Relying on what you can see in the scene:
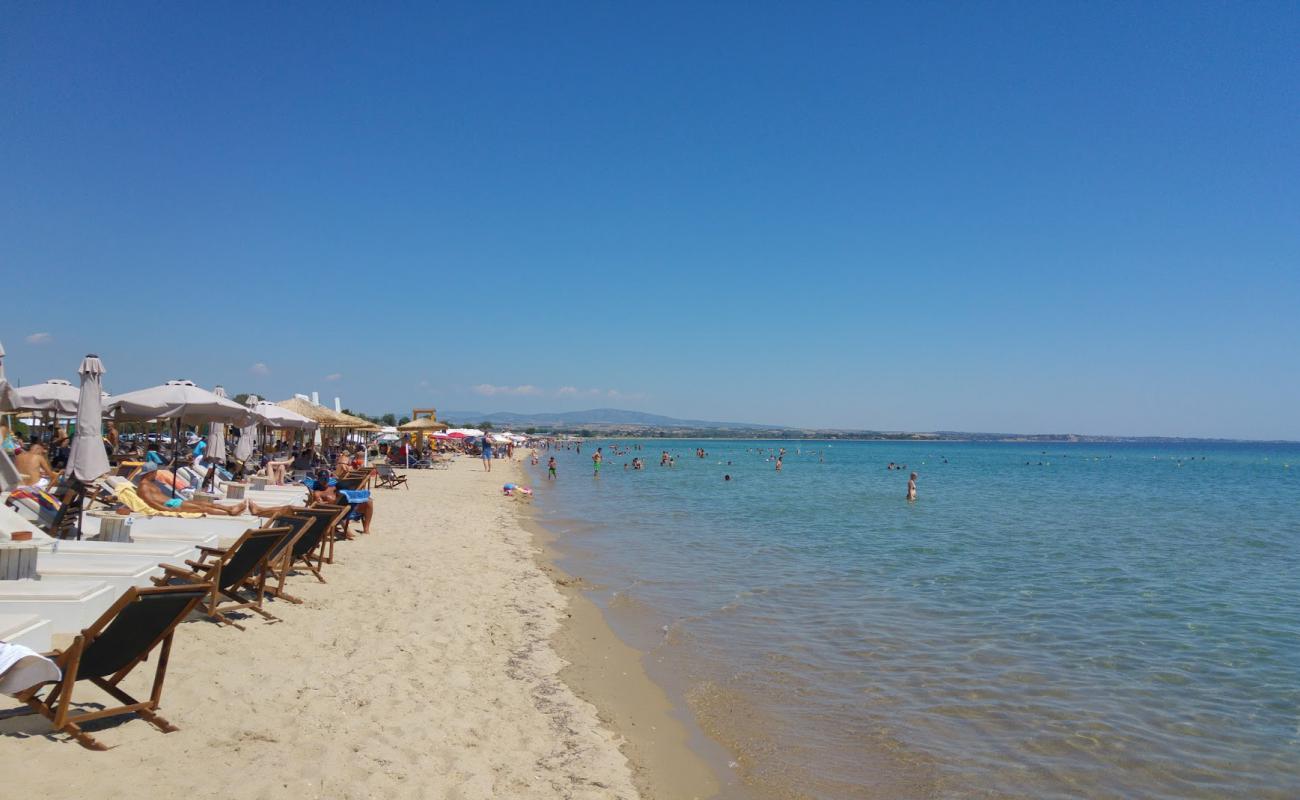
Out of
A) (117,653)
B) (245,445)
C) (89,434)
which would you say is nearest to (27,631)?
(117,653)

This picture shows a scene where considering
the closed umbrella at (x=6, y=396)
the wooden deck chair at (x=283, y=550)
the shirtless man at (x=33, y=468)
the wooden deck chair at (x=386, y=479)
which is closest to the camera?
the wooden deck chair at (x=283, y=550)

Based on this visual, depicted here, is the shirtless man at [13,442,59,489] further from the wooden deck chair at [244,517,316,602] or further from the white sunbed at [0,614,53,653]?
the white sunbed at [0,614,53,653]

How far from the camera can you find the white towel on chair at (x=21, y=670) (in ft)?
10.5

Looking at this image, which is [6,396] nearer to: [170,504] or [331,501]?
[170,504]

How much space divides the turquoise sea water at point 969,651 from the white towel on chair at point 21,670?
3.81 m

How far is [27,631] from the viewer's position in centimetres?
418

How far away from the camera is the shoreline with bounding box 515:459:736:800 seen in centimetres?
488

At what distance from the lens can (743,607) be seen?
390 inches

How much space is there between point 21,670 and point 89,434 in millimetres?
7374

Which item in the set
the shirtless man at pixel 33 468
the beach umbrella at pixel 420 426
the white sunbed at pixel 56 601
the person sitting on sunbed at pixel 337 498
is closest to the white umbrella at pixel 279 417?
the person sitting on sunbed at pixel 337 498

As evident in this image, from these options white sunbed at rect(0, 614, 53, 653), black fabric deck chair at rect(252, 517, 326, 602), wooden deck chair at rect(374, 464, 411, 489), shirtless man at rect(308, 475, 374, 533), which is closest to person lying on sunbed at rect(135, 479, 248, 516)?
shirtless man at rect(308, 475, 374, 533)

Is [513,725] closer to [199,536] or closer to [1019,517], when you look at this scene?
[199,536]

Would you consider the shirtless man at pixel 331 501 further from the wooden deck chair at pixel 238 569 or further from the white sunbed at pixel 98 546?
the wooden deck chair at pixel 238 569

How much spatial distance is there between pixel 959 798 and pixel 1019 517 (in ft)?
Result: 67.0
